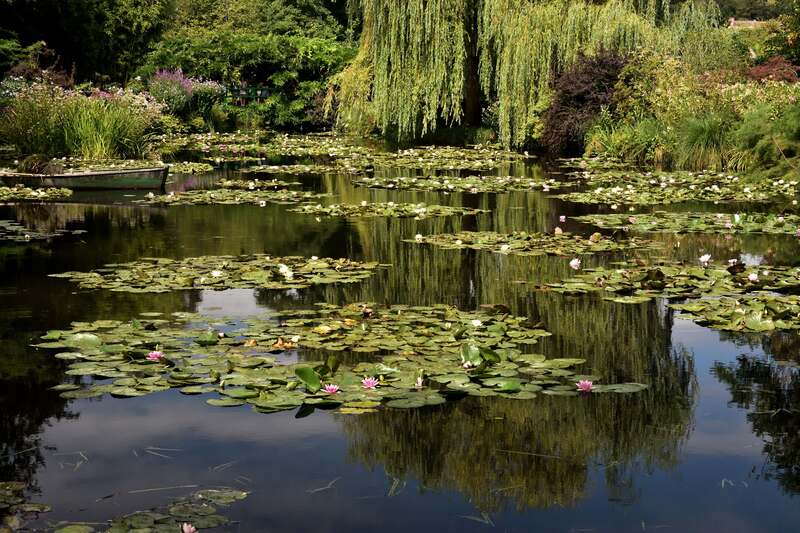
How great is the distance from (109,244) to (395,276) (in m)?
3.02

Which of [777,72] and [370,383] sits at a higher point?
[777,72]

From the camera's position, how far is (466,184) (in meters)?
14.8

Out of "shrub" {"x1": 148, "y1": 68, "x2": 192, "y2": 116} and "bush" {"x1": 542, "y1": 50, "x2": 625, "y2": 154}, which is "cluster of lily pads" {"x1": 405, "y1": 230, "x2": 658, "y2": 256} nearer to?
"bush" {"x1": 542, "y1": 50, "x2": 625, "y2": 154}

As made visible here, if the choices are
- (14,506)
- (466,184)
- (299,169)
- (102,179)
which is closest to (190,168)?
(299,169)

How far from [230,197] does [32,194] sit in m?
2.51

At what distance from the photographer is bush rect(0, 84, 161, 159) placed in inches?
674

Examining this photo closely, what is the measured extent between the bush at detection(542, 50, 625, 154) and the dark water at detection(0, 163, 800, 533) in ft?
50.5

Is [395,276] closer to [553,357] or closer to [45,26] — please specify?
[553,357]

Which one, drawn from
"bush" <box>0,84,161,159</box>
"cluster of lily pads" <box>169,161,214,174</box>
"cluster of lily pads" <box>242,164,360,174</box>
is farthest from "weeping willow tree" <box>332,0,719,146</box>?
"bush" <box>0,84,161,159</box>

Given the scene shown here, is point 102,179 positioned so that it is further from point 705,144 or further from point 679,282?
point 705,144

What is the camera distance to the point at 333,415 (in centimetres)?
425

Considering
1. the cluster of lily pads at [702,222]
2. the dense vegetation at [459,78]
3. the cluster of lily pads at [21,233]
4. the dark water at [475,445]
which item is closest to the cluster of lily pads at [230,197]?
the cluster of lily pads at [21,233]

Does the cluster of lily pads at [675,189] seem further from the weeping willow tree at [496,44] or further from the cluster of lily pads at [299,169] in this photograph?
the weeping willow tree at [496,44]

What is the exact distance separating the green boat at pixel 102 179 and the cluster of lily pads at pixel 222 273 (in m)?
5.85
